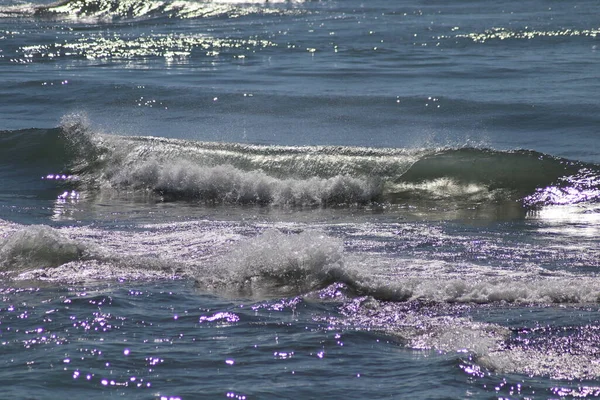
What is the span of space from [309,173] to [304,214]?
5.68 feet

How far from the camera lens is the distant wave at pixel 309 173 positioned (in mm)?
12758

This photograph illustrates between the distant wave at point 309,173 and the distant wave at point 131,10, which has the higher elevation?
the distant wave at point 131,10

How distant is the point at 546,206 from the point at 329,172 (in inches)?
123

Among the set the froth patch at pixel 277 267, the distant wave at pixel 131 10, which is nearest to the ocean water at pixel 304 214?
the froth patch at pixel 277 267

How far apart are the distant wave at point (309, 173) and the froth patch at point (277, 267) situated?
470cm

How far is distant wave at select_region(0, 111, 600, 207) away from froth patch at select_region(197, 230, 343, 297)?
15.4 feet

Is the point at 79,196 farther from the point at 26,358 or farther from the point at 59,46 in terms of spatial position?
the point at 59,46

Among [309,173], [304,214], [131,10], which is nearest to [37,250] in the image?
[304,214]

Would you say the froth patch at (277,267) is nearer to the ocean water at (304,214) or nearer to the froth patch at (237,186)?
the ocean water at (304,214)

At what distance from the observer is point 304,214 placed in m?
12.1

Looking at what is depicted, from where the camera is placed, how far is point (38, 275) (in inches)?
309

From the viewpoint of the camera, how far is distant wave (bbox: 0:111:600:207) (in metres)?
12.8

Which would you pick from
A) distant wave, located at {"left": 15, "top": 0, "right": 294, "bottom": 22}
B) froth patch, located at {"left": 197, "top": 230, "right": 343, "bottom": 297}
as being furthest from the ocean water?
distant wave, located at {"left": 15, "top": 0, "right": 294, "bottom": 22}

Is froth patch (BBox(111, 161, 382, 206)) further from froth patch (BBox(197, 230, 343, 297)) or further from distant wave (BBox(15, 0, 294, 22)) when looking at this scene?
distant wave (BBox(15, 0, 294, 22))
